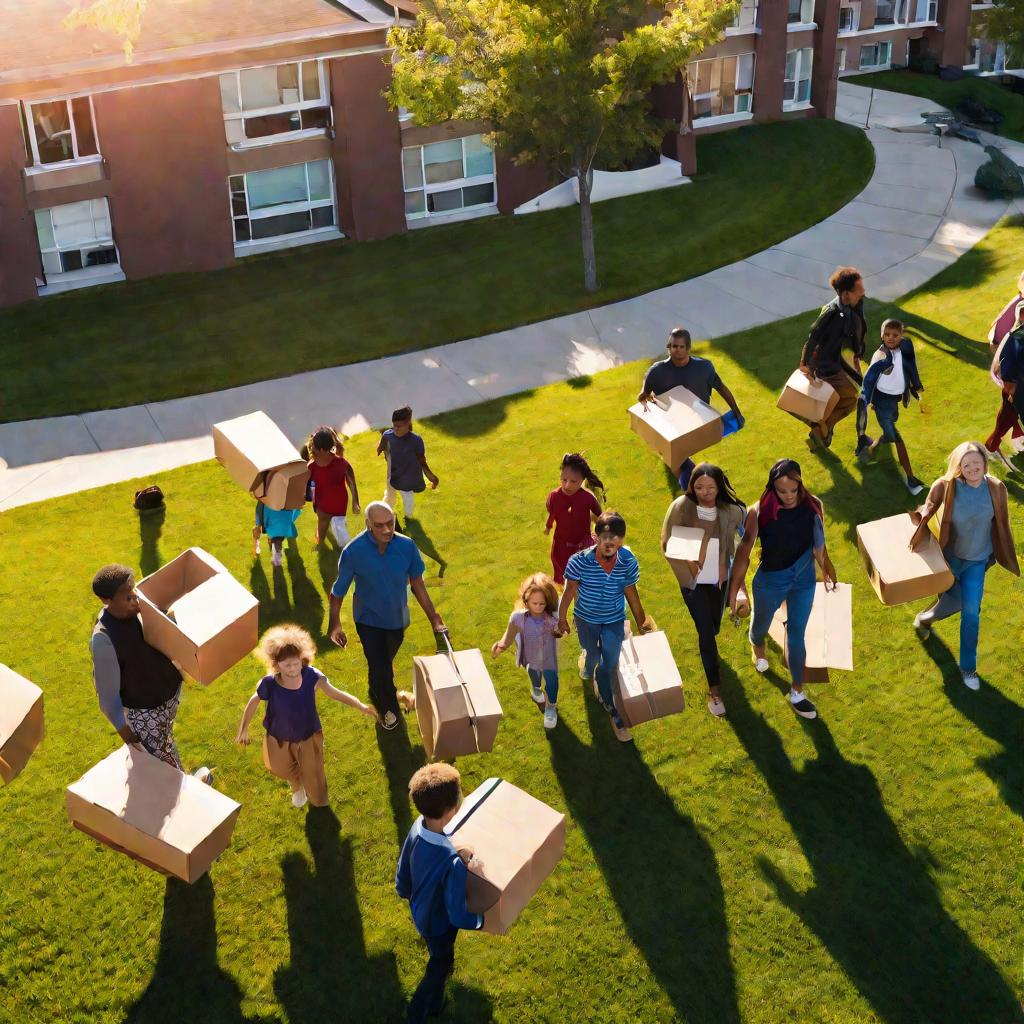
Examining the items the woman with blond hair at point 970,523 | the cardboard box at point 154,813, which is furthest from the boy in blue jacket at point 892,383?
the cardboard box at point 154,813

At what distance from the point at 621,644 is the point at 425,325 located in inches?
471

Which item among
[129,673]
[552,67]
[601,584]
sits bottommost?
[129,673]

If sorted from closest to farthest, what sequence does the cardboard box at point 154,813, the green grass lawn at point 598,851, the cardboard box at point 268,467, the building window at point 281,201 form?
1. the cardboard box at point 154,813
2. the green grass lawn at point 598,851
3. the cardboard box at point 268,467
4. the building window at point 281,201

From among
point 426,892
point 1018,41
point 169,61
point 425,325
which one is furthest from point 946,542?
point 1018,41

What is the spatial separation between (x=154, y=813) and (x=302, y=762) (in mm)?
1378

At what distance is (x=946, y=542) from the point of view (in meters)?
9.89

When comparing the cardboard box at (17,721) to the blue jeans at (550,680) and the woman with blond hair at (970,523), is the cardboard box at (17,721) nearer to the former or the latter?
the blue jeans at (550,680)

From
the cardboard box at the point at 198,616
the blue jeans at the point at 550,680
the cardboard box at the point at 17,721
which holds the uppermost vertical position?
the cardboard box at the point at 198,616

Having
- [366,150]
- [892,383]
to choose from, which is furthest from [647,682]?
[366,150]

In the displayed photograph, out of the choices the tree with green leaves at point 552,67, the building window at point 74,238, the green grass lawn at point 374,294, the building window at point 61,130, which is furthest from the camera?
the building window at point 74,238

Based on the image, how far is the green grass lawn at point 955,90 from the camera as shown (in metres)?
33.8

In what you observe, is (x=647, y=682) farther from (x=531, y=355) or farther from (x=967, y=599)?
(x=531, y=355)

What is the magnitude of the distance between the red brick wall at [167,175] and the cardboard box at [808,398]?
547 inches

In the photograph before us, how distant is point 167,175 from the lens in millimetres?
22672
